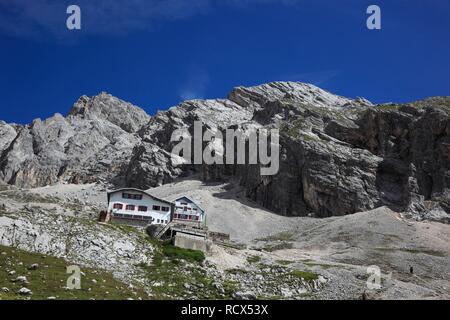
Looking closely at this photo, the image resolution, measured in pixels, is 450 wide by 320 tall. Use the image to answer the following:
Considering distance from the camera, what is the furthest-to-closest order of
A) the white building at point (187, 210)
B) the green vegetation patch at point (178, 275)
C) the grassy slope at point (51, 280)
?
the white building at point (187, 210) < the green vegetation patch at point (178, 275) < the grassy slope at point (51, 280)

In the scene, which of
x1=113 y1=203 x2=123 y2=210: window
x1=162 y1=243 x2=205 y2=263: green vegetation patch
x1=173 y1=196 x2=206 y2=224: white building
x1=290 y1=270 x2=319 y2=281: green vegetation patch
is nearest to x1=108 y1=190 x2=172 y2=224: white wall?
x1=113 y1=203 x2=123 y2=210: window

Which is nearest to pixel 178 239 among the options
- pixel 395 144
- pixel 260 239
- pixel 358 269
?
pixel 358 269

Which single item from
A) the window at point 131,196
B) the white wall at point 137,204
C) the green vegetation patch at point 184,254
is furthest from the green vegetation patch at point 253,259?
the window at point 131,196

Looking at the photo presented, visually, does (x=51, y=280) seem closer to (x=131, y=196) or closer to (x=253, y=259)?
(x=253, y=259)

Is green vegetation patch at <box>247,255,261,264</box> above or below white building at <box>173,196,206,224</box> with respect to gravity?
below

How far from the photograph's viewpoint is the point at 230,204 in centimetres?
15612

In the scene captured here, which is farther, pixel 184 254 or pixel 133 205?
pixel 133 205

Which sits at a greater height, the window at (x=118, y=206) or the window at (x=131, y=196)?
the window at (x=131, y=196)

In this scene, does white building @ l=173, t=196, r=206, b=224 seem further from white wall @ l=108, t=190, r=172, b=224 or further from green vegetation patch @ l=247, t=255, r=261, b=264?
green vegetation patch @ l=247, t=255, r=261, b=264

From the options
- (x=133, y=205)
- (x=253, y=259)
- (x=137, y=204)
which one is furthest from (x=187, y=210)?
(x=253, y=259)

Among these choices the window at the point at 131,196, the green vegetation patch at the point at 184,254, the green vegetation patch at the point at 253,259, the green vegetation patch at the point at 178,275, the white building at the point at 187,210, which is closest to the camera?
the green vegetation patch at the point at 178,275

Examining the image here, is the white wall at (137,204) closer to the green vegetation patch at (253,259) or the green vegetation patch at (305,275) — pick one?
the green vegetation patch at (253,259)

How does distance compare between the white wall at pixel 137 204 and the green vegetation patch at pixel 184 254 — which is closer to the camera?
the green vegetation patch at pixel 184 254
